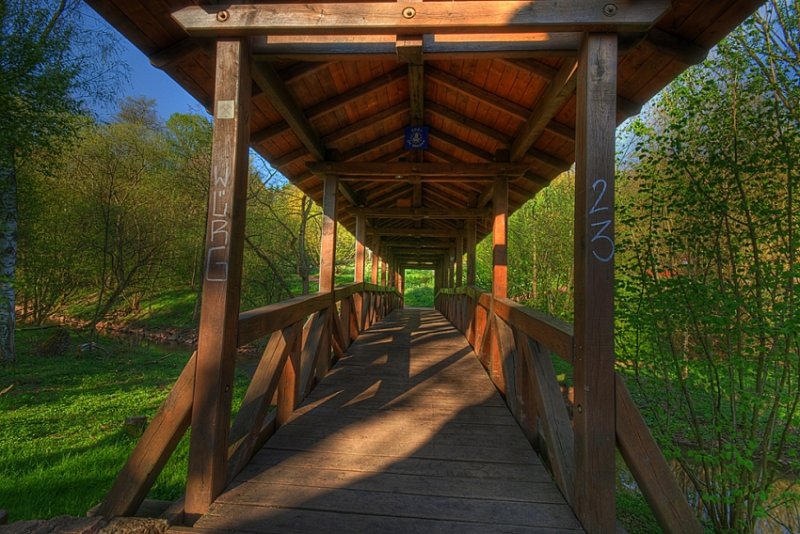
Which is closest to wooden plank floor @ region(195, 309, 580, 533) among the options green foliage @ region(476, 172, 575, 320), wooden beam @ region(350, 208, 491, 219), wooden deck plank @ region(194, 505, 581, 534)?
wooden deck plank @ region(194, 505, 581, 534)

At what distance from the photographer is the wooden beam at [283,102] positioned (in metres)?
2.72

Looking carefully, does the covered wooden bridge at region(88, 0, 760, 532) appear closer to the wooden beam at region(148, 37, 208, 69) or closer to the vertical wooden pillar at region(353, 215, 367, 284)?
the wooden beam at region(148, 37, 208, 69)

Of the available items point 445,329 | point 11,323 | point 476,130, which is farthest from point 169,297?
point 476,130

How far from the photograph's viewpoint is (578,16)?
191cm

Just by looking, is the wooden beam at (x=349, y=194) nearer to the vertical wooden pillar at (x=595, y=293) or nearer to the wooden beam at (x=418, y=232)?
the wooden beam at (x=418, y=232)

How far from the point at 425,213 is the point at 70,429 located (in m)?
6.31

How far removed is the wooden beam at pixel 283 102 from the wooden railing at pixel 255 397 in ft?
5.25


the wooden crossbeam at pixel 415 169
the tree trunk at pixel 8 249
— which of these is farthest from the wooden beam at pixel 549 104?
the tree trunk at pixel 8 249

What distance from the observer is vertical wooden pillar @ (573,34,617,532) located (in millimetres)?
1767

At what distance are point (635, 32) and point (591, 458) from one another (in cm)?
214

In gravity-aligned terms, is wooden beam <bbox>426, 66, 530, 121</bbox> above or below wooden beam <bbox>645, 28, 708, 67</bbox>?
above

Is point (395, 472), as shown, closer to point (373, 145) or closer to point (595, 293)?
point (595, 293)

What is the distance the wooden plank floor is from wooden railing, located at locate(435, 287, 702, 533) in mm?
143

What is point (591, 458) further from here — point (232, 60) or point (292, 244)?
point (292, 244)
